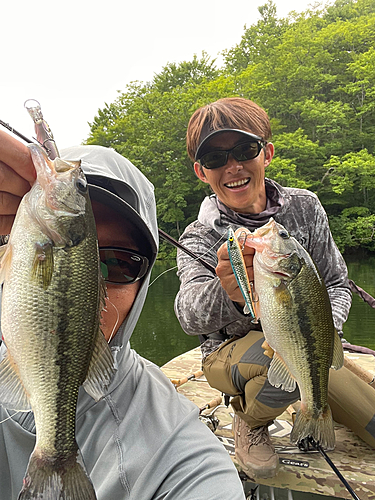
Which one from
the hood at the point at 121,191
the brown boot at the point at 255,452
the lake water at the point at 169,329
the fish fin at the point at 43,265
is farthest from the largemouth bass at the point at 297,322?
the lake water at the point at 169,329

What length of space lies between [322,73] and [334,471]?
22.4 metres

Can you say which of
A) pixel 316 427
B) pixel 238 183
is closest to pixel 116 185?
pixel 316 427

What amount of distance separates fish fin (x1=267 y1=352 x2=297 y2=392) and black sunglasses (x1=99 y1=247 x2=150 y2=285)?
0.89 metres

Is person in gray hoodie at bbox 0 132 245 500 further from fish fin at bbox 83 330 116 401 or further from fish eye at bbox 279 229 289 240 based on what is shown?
fish eye at bbox 279 229 289 240

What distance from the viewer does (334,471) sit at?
2.25m

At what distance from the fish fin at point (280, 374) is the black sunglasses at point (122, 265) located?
89cm

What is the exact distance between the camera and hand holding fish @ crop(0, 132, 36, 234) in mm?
815

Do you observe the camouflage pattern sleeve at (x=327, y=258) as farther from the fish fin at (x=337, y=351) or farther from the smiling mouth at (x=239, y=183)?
the fish fin at (x=337, y=351)

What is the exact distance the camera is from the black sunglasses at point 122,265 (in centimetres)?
132

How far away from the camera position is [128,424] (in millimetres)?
1407

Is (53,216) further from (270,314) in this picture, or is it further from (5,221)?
(270,314)

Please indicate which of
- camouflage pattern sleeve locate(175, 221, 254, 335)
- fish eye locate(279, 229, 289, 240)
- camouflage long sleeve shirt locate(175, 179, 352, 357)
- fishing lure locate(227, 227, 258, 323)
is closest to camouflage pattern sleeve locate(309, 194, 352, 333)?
camouflage long sleeve shirt locate(175, 179, 352, 357)

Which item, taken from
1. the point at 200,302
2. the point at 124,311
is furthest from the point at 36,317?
the point at 200,302

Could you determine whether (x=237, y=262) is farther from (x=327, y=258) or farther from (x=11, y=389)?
(x=327, y=258)
